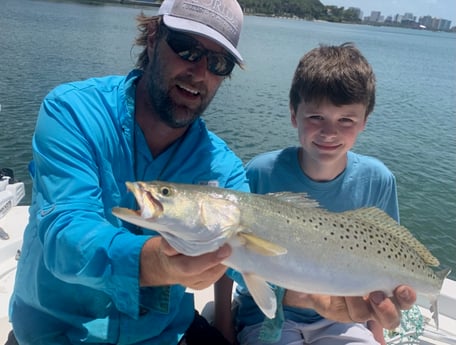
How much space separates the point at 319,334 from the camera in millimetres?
3580

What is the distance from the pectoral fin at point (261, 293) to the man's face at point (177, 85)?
1.18 meters

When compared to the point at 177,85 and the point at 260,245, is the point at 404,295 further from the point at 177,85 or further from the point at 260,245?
the point at 177,85

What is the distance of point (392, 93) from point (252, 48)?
15556 millimetres

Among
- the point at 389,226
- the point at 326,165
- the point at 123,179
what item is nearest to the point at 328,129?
the point at 326,165

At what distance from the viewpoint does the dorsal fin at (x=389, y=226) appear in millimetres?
3029

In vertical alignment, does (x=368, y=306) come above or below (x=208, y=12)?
below

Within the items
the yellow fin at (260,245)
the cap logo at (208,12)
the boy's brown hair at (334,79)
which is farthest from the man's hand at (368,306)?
the cap logo at (208,12)

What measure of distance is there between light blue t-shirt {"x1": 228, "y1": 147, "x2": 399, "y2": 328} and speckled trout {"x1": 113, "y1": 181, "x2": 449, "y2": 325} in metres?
0.73

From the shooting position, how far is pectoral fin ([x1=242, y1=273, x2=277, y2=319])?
8.04 feet

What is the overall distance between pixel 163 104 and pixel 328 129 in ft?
4.47

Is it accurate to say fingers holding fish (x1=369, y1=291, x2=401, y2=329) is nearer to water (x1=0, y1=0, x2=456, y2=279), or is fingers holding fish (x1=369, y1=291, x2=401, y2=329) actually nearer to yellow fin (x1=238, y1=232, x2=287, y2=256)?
yellow fin (x1=238, y1=232, x2=287, y2=256)

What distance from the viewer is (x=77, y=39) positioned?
2908 centimetres

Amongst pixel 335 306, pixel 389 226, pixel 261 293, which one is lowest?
pixel 335 306

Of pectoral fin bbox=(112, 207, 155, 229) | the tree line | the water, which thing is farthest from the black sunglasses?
the tree line
